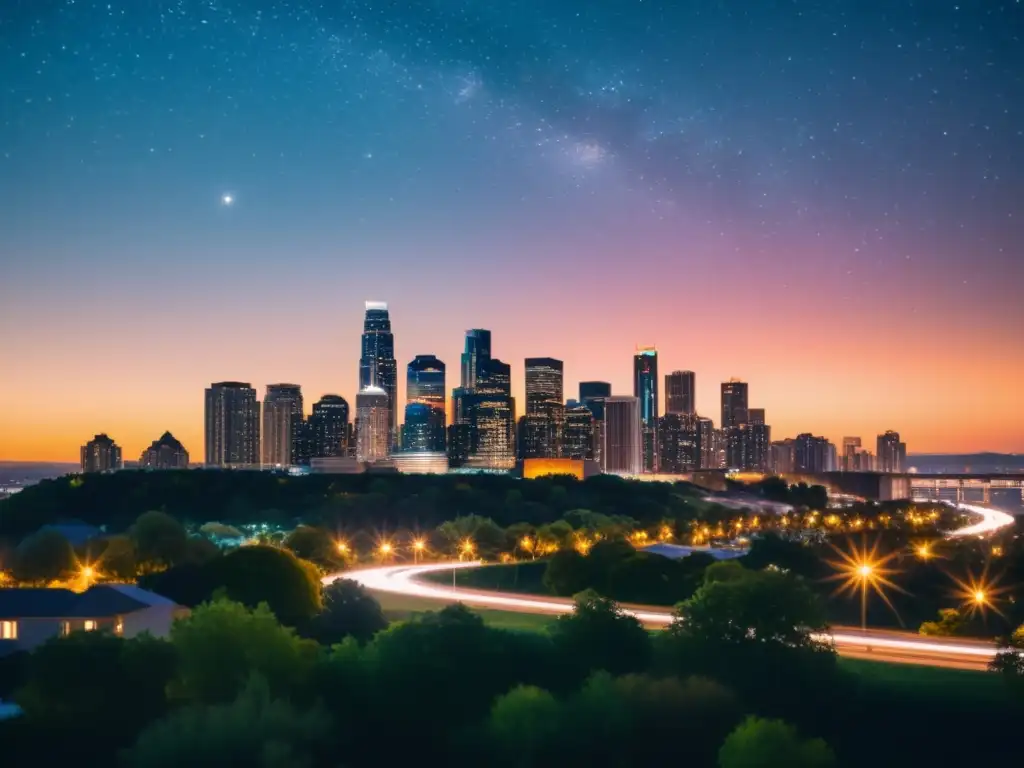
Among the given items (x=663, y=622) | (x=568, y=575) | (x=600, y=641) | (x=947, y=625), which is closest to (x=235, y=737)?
(x=600, y=641)

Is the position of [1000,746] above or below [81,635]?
below

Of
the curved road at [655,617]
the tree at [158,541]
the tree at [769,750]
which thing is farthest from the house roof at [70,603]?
the tree at [158,541]

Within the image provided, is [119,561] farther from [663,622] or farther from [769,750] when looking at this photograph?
[769,750]

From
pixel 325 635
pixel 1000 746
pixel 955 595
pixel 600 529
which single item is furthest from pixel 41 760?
pixel 600 529

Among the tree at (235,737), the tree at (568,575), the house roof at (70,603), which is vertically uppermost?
the house roof at (70,603)

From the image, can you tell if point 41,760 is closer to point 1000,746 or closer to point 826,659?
point 826,659

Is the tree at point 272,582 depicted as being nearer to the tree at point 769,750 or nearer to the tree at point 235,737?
the tree at point 235,737

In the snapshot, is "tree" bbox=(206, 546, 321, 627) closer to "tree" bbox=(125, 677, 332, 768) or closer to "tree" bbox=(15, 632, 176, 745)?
"tree" bbox=(15, 632, 176, 745)
